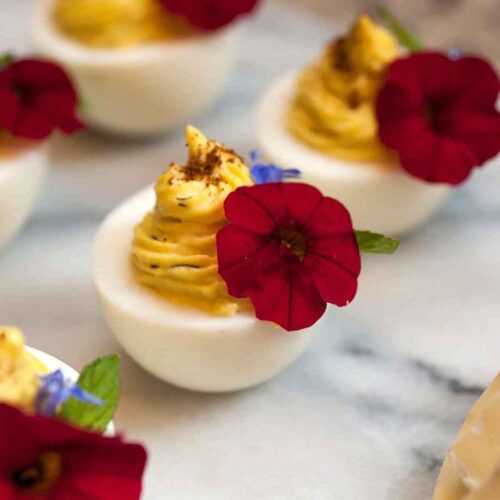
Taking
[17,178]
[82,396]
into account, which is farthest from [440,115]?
[82,396]

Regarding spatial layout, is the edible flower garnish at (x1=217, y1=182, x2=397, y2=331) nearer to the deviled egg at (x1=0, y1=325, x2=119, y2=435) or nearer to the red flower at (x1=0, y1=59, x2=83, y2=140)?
the deviled egg at (x1=0, y1=325, x2=119, y2=435)

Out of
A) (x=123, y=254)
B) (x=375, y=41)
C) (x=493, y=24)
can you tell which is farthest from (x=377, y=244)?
(x=493, y=24)

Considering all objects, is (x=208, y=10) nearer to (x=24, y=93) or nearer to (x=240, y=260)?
(x=24, y=93)

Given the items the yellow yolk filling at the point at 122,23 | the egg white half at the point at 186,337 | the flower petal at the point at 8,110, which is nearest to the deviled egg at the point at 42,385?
the egg white half at the point at 186,337

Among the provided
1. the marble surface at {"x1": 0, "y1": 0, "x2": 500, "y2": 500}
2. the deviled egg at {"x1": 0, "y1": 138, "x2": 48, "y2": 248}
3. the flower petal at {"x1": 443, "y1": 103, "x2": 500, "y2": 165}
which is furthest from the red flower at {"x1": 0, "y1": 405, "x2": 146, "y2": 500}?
the flower petal at {"x1": 443, "y1": 103, "x2": 500, "y2": 165}

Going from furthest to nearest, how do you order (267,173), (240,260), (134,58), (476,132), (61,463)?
(134,58) → (476,132) → (267,173) → (240,260) → (61,463)
